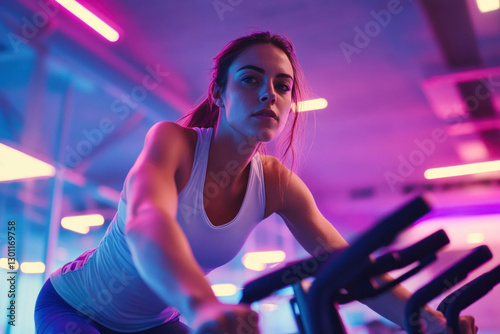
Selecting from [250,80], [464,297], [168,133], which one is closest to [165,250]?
[168,133]

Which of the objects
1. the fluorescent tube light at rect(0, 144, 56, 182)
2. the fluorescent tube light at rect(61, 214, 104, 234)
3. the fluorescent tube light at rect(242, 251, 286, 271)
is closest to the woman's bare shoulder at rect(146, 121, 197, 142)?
the fluorescent tube light at rect(0, 144, 56, 182)

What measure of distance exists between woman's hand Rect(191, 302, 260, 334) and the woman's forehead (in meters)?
0.82

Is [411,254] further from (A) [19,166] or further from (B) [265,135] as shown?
(A) [19,166]

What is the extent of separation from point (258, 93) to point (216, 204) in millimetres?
316

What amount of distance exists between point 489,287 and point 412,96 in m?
4.98

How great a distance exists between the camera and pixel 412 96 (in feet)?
19.0

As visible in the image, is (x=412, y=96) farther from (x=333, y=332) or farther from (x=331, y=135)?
(x=333, y=332)

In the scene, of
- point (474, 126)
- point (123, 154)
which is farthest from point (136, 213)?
point (123, 154)
